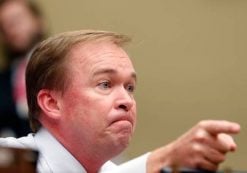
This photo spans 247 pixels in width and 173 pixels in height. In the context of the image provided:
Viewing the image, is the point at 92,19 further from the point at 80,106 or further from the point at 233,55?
the point at 80,106

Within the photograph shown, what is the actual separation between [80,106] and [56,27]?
303 cm

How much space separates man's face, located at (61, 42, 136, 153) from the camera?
2.19 metres

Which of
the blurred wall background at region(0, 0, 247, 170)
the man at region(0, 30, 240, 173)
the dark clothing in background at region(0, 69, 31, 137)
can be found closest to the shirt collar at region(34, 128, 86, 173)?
the man at region(0, 30, 240, 173)

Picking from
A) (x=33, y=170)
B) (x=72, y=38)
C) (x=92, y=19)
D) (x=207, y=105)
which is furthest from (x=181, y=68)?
(x=33, y=170)

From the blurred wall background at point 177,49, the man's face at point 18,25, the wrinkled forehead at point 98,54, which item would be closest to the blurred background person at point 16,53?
the man's face at point 18,25

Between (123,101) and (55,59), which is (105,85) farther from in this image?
(55,59)

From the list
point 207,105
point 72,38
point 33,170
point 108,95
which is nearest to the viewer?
point 33,170

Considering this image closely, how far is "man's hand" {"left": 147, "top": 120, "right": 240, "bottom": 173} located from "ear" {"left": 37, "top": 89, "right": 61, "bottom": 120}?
0.71 meters

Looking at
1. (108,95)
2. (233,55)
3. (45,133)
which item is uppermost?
(233,55)

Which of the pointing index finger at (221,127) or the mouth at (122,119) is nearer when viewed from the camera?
the pointing index finger at (221,127)

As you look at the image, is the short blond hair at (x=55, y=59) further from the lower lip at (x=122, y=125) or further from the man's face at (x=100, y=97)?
the lower lip at (x=122, y=125)

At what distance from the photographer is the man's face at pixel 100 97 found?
2188 millimetres

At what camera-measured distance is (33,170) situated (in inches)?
58.3

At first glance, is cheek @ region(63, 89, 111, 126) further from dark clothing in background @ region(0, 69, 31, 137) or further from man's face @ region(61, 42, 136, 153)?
dark clothing in background @ region(0, 69, 31, 137)
